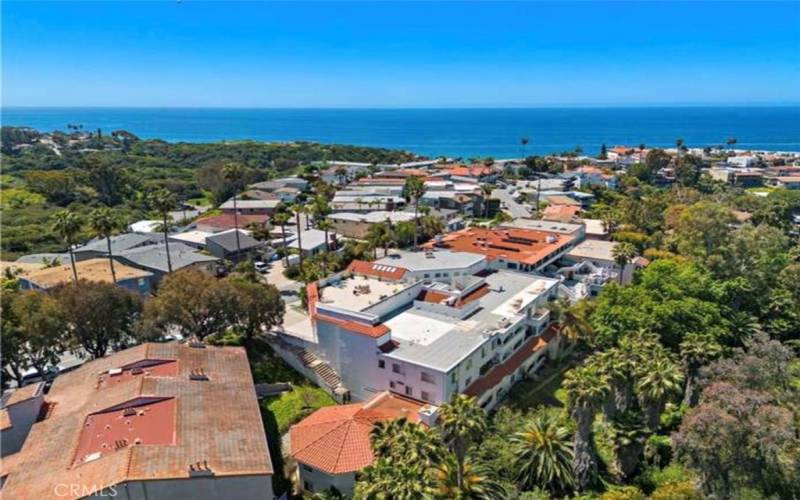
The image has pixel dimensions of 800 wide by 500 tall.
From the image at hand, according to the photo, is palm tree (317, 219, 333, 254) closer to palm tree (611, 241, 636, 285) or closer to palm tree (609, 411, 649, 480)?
palm tree (611, 241, 636, 285)

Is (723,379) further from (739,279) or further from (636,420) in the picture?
(739,279)

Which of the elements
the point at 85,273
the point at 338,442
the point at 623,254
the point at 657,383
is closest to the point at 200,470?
the point at 338,442

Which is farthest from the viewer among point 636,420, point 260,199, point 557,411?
point 260,199

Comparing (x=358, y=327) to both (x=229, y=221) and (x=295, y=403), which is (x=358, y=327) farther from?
(x=229, y=221)

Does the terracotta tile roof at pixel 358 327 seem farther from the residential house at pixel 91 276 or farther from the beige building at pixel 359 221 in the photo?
the beige building at pixel 359 221

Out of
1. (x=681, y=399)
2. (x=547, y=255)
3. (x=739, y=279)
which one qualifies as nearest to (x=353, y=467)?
(x=681, y=399)

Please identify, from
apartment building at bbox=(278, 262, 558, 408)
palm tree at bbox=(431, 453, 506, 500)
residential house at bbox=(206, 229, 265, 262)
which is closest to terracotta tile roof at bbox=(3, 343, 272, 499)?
apartment building at bbox=(278, 262, 558, 408)
